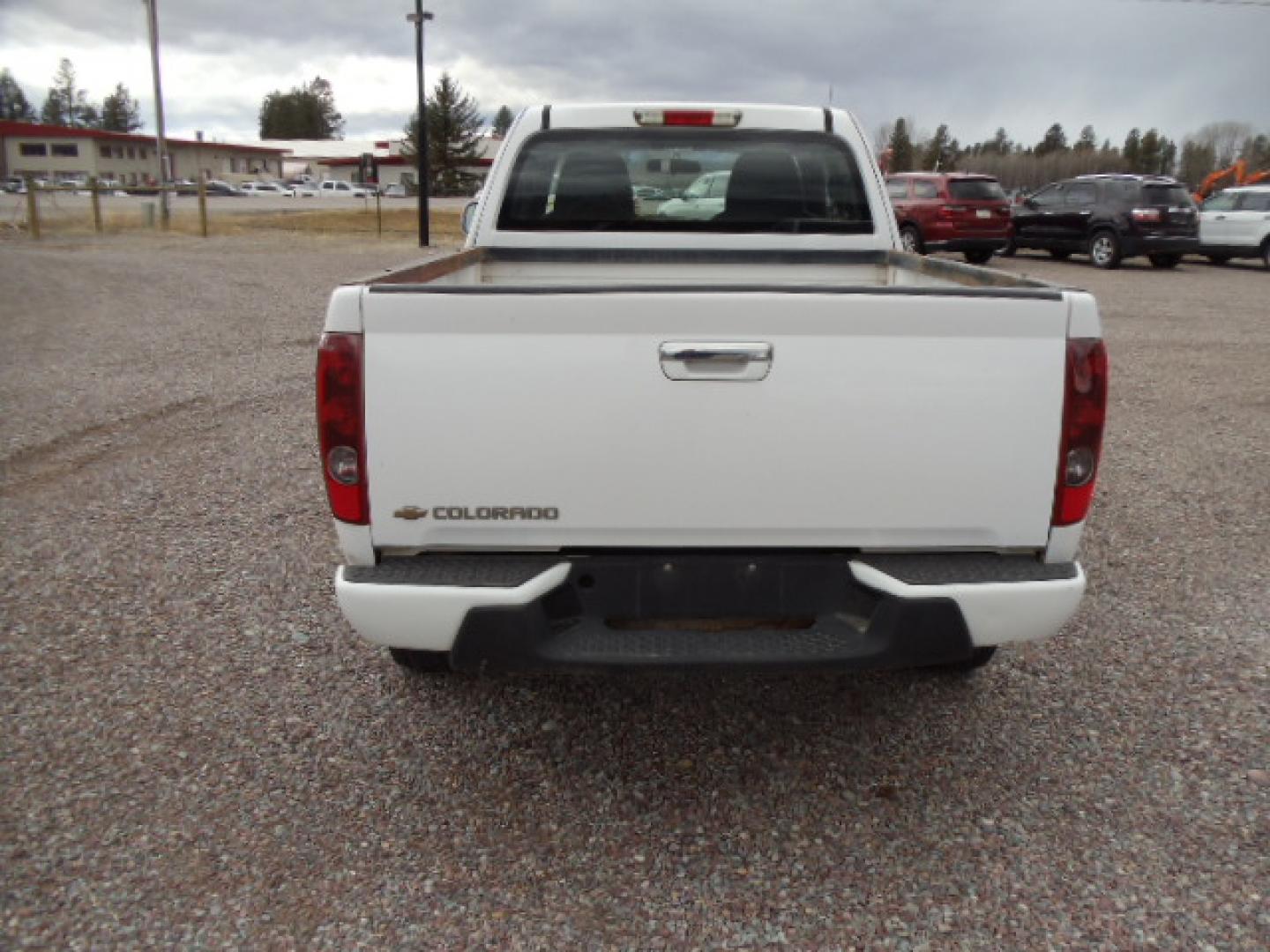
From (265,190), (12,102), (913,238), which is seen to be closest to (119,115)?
(12,102)

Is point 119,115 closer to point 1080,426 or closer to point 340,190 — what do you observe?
point 340,190

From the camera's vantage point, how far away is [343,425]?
2562 mm

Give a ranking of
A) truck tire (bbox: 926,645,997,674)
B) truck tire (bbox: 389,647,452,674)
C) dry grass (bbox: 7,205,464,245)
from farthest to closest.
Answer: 1. dry grass (bbox: 7,205,464,245)
2. truck tire (bbox: 926,645,997,674)
3. truck tire (bbox: 389,647,452,674)

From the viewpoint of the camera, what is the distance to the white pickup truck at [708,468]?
8.29ft

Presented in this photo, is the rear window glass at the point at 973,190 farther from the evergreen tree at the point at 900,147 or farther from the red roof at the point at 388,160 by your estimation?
the evergreen tree at the point at 900,147

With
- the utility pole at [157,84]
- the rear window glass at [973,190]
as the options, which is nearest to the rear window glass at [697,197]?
the rear window glass at [973,190]

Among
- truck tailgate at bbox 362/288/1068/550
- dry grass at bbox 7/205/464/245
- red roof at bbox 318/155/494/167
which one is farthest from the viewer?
red roof at bbox 318/155/494/167

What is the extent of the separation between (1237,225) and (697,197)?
20.4m

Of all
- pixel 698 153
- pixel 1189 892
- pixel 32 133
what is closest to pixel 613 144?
pixel 698 153

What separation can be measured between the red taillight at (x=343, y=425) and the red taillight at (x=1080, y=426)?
1.75 metres

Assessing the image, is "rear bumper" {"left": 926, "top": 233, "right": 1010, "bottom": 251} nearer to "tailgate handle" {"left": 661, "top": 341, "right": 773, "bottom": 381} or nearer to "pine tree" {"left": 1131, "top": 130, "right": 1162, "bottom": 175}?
"tailgate handle" {"left": 661, "top": 341, "right": 773, "bottom": 381}

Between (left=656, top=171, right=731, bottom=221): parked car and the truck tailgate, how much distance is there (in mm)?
2400

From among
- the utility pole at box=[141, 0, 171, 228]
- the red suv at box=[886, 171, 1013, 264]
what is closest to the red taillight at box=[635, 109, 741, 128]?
the red suv at box=[886, 171, 1013, 264]

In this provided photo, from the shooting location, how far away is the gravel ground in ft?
8.30
